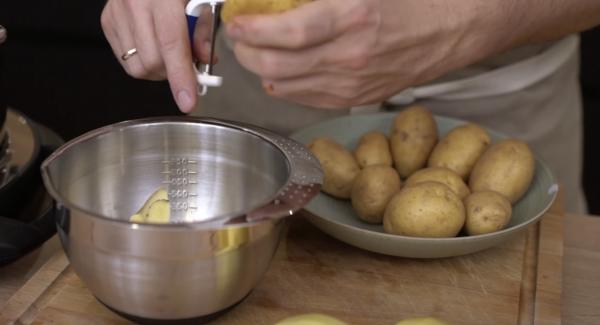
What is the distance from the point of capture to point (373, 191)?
37.6 inches

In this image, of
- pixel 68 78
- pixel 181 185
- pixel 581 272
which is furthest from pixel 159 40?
pixel 68 78

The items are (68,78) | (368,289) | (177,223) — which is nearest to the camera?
(177,223)

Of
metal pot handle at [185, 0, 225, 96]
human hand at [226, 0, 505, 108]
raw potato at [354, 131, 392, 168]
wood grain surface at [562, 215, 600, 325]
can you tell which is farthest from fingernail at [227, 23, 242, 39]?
wood grain surface at [562, 215, 600, 325]

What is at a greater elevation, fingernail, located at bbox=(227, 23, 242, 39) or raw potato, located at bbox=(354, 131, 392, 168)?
fingernail, located at bbox=(227, 23, 242, 39)

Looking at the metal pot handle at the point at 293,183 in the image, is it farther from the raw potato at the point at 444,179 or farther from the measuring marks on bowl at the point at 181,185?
the raw potato at the point at 444,179

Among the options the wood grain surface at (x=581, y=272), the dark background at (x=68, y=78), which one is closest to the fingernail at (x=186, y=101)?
the wood grain surface at (x=581, y=272)

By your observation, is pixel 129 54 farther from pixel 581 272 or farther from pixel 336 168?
pixel 581 272

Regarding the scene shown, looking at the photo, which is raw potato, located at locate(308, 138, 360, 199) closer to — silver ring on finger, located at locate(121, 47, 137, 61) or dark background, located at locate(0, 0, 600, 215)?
silver ring on finger, located at locate(121, 47, 137, 61)

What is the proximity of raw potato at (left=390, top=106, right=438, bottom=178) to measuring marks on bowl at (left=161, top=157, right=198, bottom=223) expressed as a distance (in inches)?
12.0

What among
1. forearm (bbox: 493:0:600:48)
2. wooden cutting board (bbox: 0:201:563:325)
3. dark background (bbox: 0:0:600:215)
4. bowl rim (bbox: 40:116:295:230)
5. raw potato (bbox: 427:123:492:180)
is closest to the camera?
bowl rim (bbox: 40:116:295:230)

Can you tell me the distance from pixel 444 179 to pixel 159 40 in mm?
381

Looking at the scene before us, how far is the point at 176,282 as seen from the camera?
2.37 feet

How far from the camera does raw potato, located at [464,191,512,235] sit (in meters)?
0.91

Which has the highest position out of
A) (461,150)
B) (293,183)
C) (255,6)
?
(255,6)
